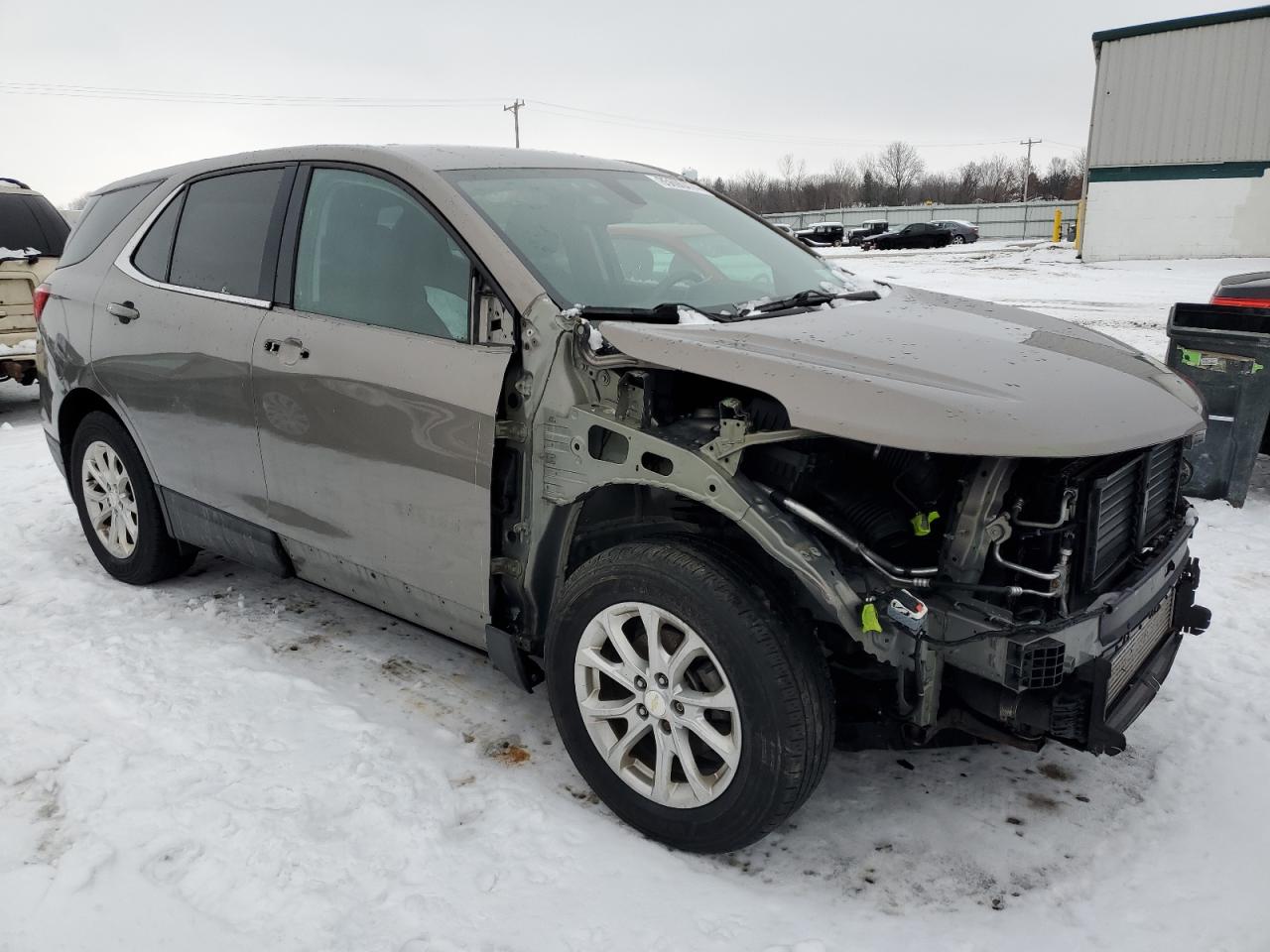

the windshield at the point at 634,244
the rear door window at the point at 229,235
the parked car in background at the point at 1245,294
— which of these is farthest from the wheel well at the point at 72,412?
the parked car in background at the point at 1245,294

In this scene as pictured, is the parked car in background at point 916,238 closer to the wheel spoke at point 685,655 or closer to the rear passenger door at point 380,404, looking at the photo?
the rear passenger door at point 380,404

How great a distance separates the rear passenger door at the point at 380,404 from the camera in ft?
9.51

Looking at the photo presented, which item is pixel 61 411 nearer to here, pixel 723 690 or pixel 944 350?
pixel 723 690

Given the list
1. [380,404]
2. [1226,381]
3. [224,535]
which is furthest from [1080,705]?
[1226,381]

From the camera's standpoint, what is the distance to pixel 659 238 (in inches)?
135

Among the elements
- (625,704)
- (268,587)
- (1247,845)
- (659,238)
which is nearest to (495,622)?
(625,704)

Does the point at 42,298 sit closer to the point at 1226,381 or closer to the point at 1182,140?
the point at 1226,381

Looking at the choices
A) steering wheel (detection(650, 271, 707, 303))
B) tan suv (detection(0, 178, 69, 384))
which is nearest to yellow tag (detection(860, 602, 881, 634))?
steering wheel (detection(650, 271, 707, 303))

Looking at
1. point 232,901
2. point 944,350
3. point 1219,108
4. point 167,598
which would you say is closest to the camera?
point 232,901

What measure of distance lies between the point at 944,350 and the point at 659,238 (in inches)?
A: 48.2

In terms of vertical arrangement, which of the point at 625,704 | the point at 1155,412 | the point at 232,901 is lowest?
the point at 232,901

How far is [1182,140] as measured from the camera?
2464 cm

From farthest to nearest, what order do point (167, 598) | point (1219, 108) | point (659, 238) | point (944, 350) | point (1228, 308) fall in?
point (1219, 108) < point (1228, 308) < point (167, 598) < point (659, 238) < point (944, 350)

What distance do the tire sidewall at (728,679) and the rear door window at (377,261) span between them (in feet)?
3.07
